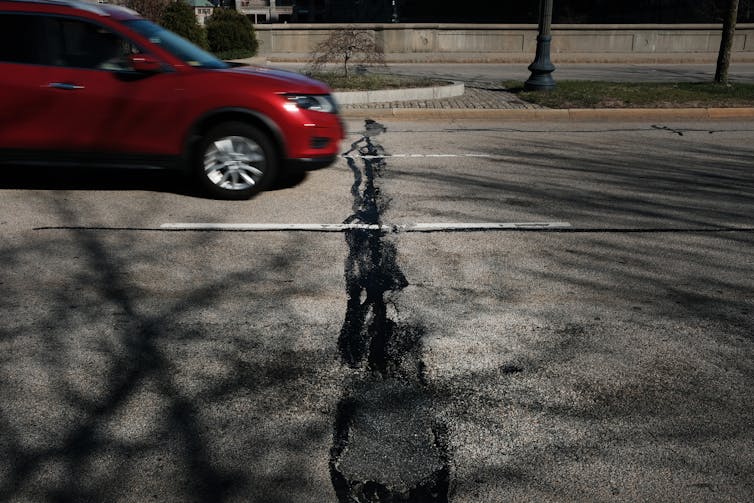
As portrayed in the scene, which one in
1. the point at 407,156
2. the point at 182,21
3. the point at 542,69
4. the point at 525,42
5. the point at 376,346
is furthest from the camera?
the point at 525,42

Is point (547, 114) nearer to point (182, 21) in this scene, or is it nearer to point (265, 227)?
point (265, 227)

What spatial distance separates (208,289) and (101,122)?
302 cm

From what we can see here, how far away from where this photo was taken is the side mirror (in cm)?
673

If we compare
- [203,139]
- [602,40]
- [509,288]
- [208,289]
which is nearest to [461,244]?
[509,288]

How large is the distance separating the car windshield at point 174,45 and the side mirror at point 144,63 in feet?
0.91

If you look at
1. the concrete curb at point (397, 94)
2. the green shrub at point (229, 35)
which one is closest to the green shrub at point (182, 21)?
the green shrub at point (229, 35)

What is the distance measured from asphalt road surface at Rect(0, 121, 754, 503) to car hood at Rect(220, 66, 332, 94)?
1.05m

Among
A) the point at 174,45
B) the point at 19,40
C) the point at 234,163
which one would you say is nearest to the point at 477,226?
the point at 234,163

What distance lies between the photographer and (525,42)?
26172 millimetres

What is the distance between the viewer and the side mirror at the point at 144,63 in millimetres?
6727

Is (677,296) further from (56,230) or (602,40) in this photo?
(602,40)

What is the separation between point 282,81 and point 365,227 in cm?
195

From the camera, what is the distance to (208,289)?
4.70 metres

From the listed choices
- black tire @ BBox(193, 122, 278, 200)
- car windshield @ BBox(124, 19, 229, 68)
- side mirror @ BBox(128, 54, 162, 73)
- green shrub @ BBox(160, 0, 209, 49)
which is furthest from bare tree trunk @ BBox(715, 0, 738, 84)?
green shrub @ BBox(160, 0, 209, 49)
